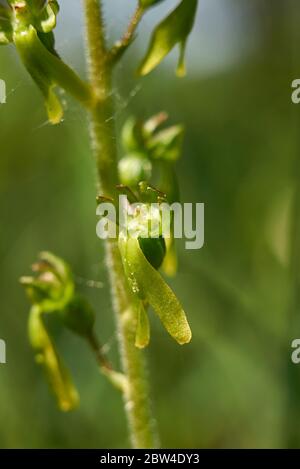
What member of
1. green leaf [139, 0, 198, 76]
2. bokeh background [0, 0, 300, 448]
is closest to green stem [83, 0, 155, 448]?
green leaf [139, 0, 198, 76]

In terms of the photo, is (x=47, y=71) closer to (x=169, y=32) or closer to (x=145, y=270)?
(x=169, y=32)

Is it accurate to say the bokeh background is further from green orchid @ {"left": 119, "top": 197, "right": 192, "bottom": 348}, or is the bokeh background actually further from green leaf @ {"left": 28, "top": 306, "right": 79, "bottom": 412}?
green orchid @ {"left": 119, "top": 197, "right": 192, "bottom": 348}

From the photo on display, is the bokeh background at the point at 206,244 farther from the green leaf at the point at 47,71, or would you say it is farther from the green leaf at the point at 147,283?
the green leaf at the point at 147,283

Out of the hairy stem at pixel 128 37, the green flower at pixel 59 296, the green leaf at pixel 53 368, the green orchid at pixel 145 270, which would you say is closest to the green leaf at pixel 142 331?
the green orchid at pixel 145 270

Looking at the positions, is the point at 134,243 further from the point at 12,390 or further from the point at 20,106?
the point at 20,106
